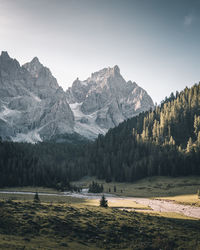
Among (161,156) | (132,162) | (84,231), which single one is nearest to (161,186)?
(161,156)

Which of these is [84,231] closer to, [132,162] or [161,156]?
[161,156]

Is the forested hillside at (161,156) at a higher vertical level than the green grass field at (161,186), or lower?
higher

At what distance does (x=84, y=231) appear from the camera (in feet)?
A: 116

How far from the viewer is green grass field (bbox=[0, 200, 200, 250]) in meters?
29.7

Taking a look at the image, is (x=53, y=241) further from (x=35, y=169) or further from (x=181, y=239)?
(x=35, y=169)

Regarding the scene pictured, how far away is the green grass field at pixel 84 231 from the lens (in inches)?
1170

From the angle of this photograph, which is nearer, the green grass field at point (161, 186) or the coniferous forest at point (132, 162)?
the green grass field at point (161, 186)

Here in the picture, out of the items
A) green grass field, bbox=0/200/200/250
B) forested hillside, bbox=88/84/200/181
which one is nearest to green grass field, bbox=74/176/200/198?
forested hillside, bbox=88/84/200/181

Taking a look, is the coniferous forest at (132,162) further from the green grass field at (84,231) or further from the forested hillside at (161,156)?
the green grass field at (84,231)

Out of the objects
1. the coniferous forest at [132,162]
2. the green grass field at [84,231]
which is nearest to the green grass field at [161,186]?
the coniferous forest at [132,162]

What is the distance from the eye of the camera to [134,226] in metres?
40.0

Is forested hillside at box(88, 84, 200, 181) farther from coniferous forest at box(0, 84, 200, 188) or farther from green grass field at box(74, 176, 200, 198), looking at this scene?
green grass field at box(74, 176, 200, 198)

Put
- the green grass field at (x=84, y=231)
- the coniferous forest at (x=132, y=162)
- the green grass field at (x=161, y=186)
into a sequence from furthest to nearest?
the coniferous forest at (x=132, y=162)
the green grass field at (x=161, y=186)
the green grass field at (x=84, y=231)

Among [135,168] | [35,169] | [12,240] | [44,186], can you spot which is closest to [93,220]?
[12,240]
